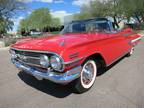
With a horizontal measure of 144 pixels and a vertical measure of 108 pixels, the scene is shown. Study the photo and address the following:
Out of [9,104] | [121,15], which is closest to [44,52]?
[9,104]

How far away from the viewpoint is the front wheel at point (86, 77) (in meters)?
3.83

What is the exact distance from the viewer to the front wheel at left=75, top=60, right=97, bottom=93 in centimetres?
383

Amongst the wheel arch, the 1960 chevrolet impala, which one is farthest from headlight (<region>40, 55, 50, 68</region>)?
the wheel arch

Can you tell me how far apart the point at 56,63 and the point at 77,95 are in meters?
0.97

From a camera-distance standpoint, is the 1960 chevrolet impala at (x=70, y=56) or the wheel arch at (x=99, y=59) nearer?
the 1960 chevrolet impala at (x=70, y=56)

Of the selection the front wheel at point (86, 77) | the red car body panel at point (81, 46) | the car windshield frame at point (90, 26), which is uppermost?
the car windshield frame at point (90, 26)

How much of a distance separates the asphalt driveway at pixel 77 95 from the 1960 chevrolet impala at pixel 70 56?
342mm

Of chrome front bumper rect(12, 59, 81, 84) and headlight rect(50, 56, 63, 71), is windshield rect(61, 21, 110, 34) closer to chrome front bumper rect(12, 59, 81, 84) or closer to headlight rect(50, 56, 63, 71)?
chrome front bumper rect(12, 59, 81, 84)

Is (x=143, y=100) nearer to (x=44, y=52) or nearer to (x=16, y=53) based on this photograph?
(x=44, y=52)

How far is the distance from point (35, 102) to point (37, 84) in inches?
38.2

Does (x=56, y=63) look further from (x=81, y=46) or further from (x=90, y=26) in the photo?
(x=90, y=26)

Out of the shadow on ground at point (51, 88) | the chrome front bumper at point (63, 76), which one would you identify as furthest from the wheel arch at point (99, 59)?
the shadow on ground at point (51, 88)

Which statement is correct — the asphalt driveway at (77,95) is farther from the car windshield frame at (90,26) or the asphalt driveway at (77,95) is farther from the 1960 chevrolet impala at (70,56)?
the car windshield frame at (90,26)

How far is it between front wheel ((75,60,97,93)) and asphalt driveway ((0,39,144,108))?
128 millimetres
